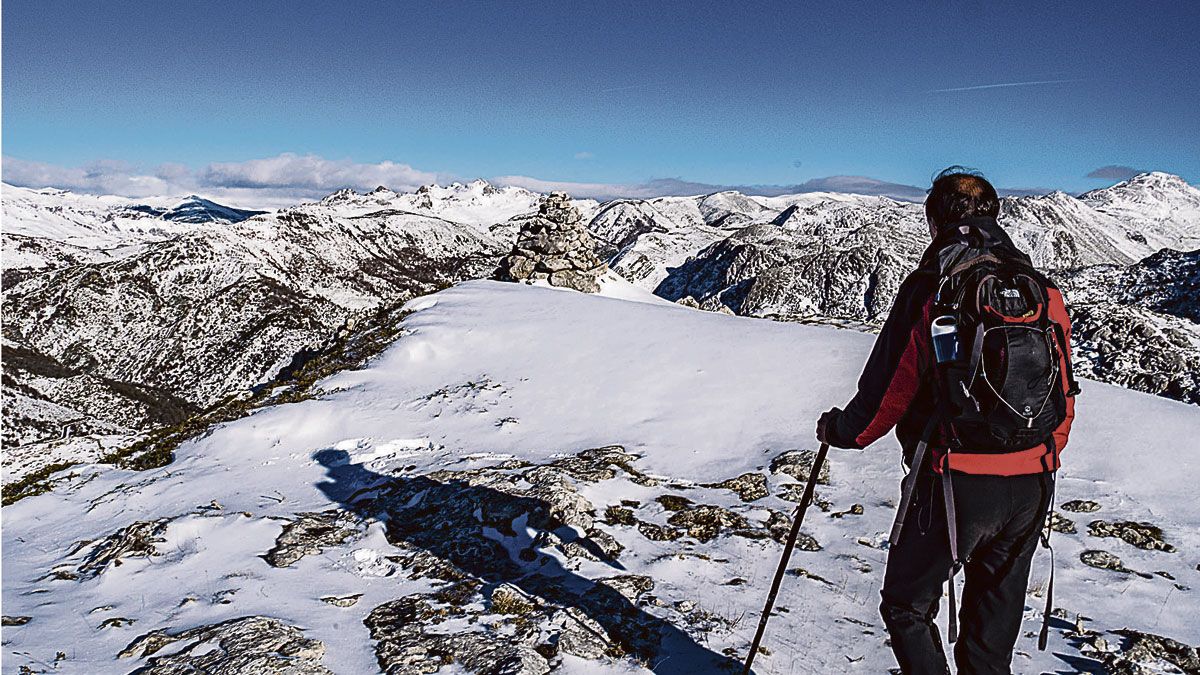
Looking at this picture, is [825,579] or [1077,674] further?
[825,579]

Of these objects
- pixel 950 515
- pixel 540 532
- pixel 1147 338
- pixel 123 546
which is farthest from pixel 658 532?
pixel 1147 338

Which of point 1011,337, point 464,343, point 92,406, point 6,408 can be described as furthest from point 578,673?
point 92,406

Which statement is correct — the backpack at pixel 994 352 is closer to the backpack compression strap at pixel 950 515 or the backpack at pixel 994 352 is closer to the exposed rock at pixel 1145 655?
the backpack compression strap at pixel 950 515

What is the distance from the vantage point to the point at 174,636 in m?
8.23

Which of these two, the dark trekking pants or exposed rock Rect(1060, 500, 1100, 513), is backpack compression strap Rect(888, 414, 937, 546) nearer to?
the dark trekking pants

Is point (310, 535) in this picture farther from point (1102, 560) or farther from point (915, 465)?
point (1102, 560)

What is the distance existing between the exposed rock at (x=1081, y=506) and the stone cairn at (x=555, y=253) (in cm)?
3712

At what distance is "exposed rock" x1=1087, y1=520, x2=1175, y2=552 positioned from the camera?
10.9m

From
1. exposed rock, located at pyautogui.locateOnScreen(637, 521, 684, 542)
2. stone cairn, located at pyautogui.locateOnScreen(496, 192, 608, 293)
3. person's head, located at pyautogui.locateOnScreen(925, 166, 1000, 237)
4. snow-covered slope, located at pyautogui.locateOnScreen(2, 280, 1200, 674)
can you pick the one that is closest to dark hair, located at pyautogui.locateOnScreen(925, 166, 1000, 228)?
person's head, located at pyautogui.locateOnScreen(925, 166, 1000, 237)

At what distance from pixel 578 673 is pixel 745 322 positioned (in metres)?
19.7

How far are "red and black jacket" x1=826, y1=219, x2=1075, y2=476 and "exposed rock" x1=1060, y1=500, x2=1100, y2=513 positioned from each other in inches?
337

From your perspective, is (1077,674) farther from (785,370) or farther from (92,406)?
(92,406)

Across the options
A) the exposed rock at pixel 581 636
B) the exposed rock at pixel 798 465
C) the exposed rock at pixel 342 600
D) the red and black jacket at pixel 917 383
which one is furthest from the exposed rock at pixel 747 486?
the red and black jacket at pixel 917 383

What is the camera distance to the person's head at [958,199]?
5.46 metres
